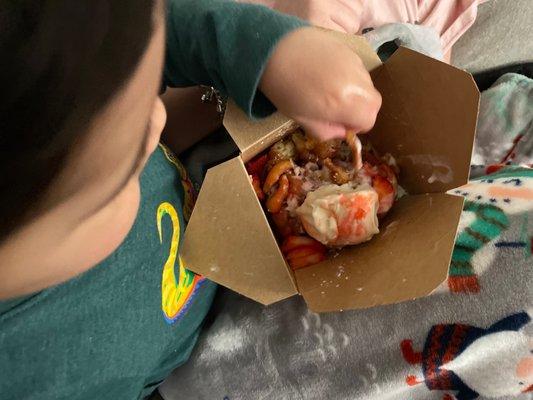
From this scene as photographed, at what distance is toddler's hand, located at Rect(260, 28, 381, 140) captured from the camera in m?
0.44

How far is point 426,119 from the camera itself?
50cm

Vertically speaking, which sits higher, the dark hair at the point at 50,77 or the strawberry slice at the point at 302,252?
the dark hair at the point at 50,77

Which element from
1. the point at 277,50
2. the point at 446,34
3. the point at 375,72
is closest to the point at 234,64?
the point at 277,50

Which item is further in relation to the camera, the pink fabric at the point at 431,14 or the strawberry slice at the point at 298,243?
the pink fabric at the point at 431,14

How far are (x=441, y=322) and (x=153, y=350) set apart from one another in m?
0.28

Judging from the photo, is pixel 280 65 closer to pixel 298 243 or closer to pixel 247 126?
pixel 247 126

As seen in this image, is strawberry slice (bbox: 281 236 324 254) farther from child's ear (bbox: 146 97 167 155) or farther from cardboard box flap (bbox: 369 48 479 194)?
child's ear (bbox: 146 97 167 155)

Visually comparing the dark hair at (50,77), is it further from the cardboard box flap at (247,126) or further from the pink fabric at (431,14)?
the pink fabric at (431,14)

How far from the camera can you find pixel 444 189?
52 cm

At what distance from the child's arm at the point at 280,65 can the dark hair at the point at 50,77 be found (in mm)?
229

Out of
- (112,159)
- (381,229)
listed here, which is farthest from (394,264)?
(112,159)

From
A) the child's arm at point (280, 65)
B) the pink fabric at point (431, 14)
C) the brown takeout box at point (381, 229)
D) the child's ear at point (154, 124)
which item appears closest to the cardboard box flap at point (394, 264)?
the brown takeout box at point (381, 229)

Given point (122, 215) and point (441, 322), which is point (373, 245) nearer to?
point (441, 322)

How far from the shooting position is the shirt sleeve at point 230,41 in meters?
0.44
